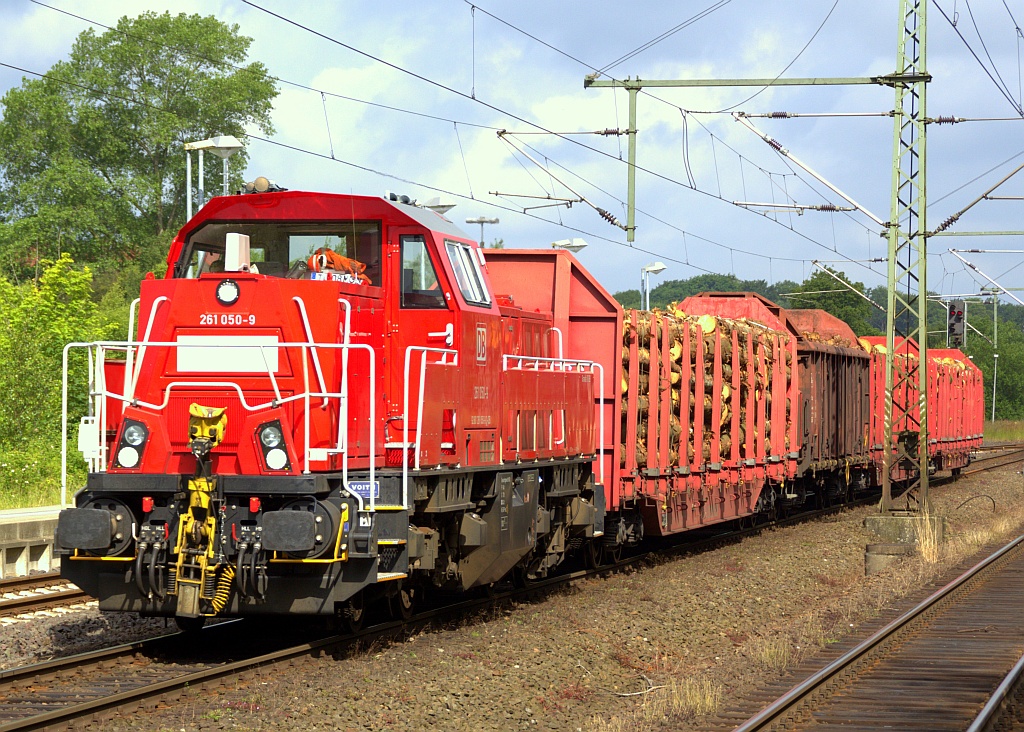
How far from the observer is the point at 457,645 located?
10.3 metres

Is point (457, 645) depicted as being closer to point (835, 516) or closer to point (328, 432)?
point (328, 432)

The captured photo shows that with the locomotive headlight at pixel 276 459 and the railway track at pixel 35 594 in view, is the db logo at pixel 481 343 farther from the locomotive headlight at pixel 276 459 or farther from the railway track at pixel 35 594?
the railway track at pixel 35 594

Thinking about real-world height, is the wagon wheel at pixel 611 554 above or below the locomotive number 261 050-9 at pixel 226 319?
below

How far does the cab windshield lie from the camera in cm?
1007

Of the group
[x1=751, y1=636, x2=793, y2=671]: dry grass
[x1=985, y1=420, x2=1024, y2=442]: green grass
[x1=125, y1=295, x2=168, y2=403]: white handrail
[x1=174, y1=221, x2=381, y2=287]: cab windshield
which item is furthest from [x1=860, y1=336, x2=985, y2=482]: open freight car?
[x1=985, y1=420, x2=1024, y2=442]: green grass

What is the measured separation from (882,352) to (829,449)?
6.70m

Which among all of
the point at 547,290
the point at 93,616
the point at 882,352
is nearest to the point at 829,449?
the point at 882,352

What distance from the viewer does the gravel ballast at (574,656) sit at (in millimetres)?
8195

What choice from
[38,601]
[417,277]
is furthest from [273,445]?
[38,601]

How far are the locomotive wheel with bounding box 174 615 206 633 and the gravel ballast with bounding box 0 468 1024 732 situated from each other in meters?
0.62

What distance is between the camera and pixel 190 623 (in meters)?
10.0

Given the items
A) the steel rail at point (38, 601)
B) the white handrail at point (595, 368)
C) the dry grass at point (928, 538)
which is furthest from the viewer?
the dry grass at point (928, 538)

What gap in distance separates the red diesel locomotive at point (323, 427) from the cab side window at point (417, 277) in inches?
0.5

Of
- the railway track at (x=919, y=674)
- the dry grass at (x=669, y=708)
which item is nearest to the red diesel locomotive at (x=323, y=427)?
the dry grass at (x=669, y=708)
